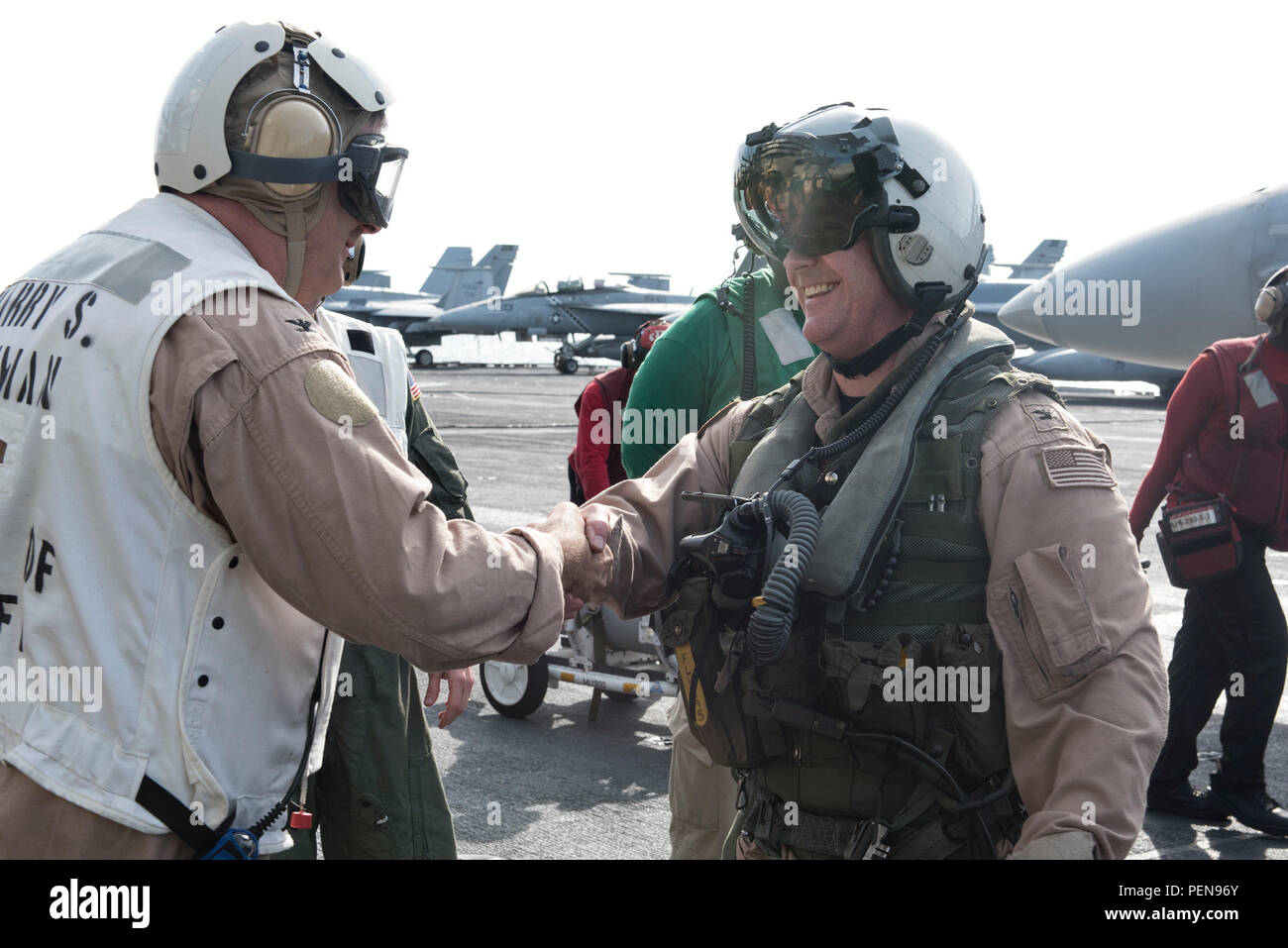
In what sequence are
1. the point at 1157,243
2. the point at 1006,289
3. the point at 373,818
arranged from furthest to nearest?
the point at 1006,289
the point at 1157,243
the point at 373,818

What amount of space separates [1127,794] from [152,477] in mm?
1757

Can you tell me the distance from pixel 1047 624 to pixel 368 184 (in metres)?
1.63

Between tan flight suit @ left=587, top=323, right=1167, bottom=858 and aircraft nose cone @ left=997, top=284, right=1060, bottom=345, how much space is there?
884 centimetres

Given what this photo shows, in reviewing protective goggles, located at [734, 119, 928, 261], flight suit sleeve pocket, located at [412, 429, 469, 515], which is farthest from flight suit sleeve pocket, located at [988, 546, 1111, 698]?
flight suit sleeve pocket, located at [412, 429, 469, 515]

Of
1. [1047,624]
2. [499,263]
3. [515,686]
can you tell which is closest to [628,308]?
[499,263]

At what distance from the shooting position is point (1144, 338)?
31.3 feet

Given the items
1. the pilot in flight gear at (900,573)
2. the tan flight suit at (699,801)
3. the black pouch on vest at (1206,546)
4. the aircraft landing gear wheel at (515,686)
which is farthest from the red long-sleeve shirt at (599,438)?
the pilot in flight gear at (900,573)

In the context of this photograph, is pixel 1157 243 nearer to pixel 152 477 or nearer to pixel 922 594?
pixel 922 594

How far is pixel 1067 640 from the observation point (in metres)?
2.17

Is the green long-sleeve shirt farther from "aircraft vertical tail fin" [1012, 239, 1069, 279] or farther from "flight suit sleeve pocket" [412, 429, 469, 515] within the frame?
"aircraft vertical tail fin" [1012, 239, 1069, 279]

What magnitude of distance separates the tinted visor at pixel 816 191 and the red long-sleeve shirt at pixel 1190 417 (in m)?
3.38
